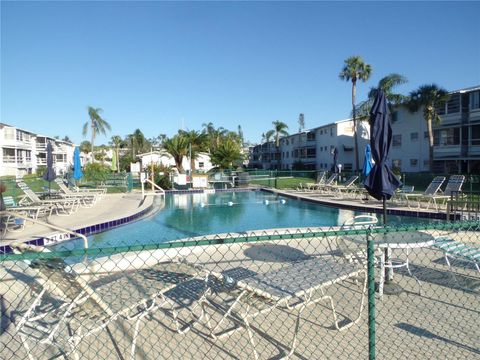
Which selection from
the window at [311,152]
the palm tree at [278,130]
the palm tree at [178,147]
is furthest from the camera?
the palm tree at [278,130]

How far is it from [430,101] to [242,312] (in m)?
32.7

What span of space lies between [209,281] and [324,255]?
3229 mm

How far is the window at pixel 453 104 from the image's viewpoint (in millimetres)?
31628

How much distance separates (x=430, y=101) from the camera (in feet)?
103

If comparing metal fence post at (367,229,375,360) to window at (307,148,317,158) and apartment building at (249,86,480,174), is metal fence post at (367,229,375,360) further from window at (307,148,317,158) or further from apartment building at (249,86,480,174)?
window at (307,148,317,158)

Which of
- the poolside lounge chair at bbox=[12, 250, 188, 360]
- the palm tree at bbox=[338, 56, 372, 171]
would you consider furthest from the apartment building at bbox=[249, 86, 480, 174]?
the poolside lounge chair at bbox=[12, 250, 188, 360]

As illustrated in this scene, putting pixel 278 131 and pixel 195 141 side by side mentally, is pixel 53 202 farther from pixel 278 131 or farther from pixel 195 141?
pixel 278 131

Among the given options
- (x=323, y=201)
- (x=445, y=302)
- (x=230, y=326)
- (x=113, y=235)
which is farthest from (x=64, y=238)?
(x=323, y=201)

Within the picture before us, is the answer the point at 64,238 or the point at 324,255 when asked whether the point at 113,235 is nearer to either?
the point at 64,238

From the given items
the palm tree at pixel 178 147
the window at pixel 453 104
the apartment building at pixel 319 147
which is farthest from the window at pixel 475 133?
the palm tree at pixel 178 147

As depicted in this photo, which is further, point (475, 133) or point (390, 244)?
point (475, 133)

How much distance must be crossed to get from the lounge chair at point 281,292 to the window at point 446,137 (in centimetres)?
3327

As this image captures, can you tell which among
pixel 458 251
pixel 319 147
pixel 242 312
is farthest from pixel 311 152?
pixel 242 312

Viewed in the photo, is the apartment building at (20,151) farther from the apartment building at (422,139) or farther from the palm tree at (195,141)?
the apartment building at (422,139)
